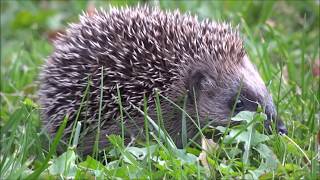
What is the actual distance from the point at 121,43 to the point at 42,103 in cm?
90

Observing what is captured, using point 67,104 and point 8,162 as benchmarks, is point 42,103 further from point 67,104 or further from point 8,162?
point 8,162

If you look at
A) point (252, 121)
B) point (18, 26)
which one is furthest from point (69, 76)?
point (18, 26)

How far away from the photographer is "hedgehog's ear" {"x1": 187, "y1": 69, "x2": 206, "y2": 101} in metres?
5.72

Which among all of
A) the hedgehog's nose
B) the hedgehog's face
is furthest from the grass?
the hedgehog's face

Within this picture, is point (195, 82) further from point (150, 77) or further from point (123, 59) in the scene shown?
point (123, 59)

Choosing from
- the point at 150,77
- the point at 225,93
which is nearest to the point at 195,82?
the point at 225,93

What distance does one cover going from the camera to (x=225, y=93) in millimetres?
5762

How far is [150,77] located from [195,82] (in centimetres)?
38

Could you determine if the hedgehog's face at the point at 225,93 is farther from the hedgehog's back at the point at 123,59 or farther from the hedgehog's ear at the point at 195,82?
the hedgehog's back at the point at 123,59

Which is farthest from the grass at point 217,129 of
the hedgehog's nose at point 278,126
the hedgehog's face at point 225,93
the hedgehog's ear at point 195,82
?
the hedgehog's ear at point 195,82

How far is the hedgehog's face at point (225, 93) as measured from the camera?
18.5ft

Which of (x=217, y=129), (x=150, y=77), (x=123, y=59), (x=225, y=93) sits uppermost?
(x=123, y=59)

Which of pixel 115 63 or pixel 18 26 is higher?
pixel 18 26

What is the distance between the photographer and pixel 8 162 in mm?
4539
